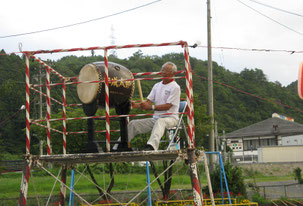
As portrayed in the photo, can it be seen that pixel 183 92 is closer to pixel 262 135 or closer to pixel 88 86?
pixel 88 86

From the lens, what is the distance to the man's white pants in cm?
614

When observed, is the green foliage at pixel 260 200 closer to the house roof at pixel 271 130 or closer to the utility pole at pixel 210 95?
the utility pole at pixel 210 95

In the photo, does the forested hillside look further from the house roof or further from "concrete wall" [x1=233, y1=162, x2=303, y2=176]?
"concrete wall" [x1=233, y1=162, x2=303, y2=176]

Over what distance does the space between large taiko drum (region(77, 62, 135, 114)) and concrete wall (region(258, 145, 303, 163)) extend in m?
37.8

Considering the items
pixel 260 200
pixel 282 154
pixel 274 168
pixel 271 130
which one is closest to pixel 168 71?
pixel 260 200

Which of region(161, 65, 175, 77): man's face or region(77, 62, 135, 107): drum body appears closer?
region(77, 62, 135, 107): drum body

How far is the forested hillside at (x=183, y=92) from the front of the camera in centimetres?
3499

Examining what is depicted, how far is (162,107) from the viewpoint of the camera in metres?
6.41

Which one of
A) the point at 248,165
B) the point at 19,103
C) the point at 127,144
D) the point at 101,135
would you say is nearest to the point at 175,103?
the point at 127,144

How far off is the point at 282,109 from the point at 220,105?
2428cm

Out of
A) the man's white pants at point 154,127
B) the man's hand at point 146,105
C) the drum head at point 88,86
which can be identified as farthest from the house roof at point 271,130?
the drum head at point 88,86

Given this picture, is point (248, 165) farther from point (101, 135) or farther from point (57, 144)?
point (57, 144)

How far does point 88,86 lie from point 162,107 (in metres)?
1.28

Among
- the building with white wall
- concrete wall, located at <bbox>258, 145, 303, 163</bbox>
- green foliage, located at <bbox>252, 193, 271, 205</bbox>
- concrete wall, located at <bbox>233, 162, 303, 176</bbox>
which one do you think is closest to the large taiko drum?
green foliage, located at <bbox>252, 193, 271, 205</bbox>
